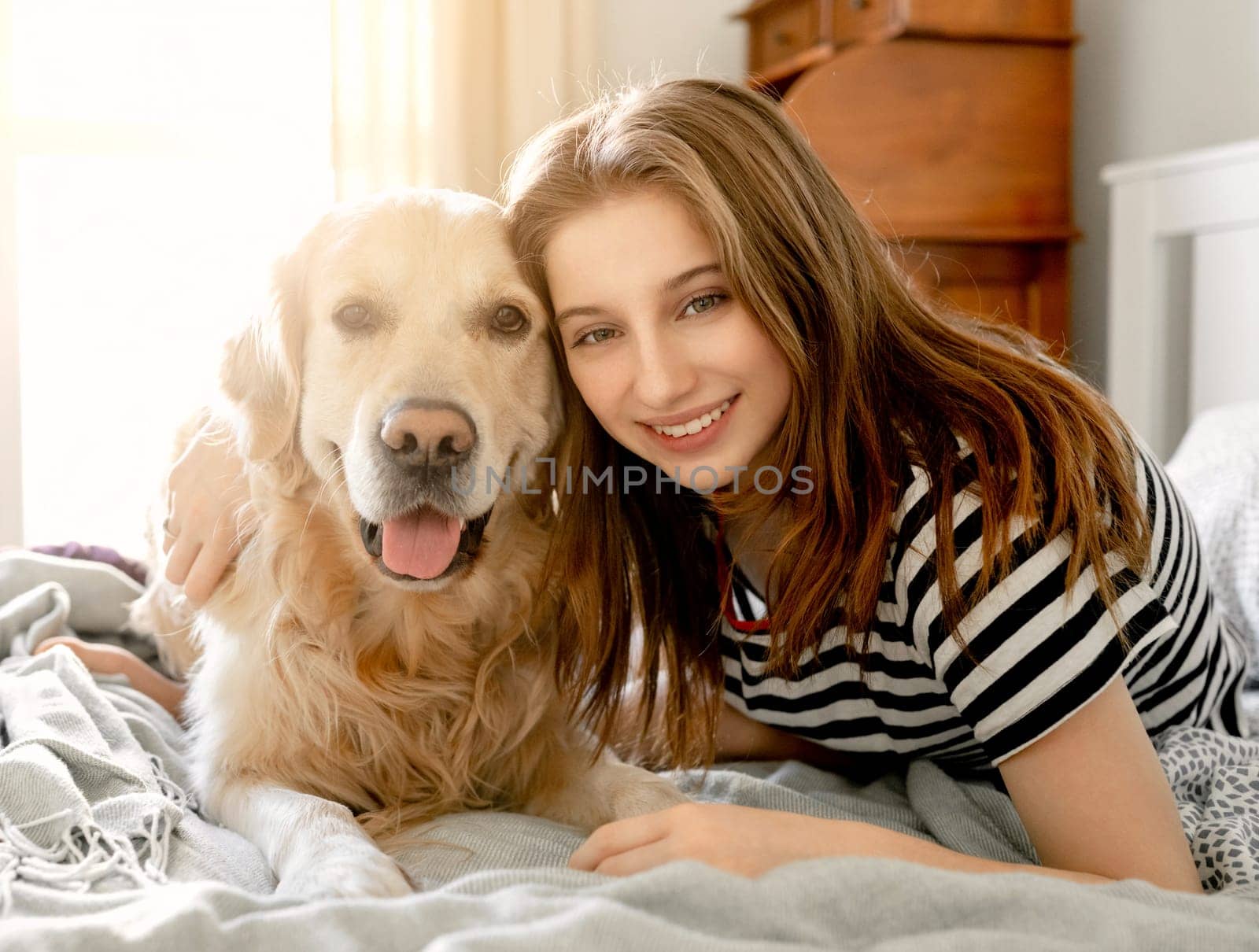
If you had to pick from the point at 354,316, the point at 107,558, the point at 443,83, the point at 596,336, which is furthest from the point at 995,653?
the point at 443,83

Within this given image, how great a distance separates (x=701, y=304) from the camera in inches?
50.8

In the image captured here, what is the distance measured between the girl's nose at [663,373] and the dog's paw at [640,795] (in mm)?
437

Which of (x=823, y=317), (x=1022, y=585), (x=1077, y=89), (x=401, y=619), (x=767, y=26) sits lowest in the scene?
(x=401, y=619)

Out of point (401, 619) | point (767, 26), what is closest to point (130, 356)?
point (767, 26)

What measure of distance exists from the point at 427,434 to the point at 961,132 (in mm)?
2223

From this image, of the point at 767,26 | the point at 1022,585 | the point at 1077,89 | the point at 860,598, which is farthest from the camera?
the point at 767,26

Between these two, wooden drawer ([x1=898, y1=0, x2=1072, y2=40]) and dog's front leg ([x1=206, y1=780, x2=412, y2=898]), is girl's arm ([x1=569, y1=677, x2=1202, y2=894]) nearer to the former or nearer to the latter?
dog's front leg ([x1=206, y1=780, x2=412, y2=898])

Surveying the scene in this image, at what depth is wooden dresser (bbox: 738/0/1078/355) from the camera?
9.60ft

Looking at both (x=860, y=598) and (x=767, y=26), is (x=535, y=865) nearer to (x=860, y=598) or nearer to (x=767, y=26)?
(x=860, y=598)

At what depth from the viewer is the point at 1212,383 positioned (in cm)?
261

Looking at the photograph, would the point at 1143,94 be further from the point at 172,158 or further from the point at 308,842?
the point at 308,842

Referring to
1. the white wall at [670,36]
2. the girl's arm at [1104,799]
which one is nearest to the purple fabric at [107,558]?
the girl's arm at [1104,799]

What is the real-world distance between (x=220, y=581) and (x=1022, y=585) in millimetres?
1024

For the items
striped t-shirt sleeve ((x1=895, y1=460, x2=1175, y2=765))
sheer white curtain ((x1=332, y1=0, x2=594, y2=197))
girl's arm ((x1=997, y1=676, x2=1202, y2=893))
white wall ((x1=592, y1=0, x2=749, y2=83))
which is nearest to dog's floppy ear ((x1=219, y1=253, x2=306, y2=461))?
striped t-shirt sleeve ((x1=895, y1=460, x2=1175, y2=765))
